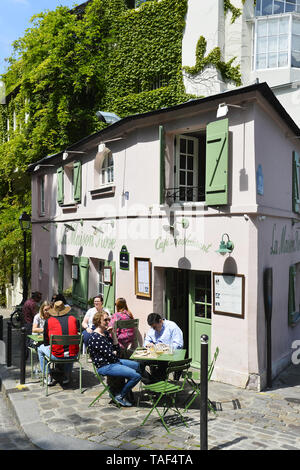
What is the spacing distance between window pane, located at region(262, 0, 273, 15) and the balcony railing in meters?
10.0

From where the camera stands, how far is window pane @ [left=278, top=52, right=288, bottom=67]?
1542 cm

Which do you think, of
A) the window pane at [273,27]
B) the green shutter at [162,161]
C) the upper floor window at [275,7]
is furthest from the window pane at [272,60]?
the green shutter at [162,161]

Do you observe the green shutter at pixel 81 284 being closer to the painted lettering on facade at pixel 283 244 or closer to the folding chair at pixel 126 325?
the folding chair at pixel 126 325

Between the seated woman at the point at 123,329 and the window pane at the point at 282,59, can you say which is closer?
the seated woman at the point at 123,329

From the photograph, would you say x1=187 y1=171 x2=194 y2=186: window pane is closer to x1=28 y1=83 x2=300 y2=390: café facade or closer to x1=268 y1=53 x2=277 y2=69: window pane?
x1=28 y1=83 x2=300 y2=390: café facade

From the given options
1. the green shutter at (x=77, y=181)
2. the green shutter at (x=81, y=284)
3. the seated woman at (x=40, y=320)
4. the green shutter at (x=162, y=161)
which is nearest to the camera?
the seated woman at (x=40, y=320)

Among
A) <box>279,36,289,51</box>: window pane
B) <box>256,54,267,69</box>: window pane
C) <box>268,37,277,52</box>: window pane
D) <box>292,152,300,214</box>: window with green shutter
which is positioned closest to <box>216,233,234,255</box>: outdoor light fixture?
<box>292,152,300,214</box>: window with green shutter

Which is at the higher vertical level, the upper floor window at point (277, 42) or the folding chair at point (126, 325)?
the upper floor window at point (277, 42)

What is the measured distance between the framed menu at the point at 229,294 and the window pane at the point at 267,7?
12.4 meters

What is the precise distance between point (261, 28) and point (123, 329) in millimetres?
12681

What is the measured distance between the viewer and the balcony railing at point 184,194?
904 centimetres

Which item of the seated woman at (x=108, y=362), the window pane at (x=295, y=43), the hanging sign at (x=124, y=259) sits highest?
the window pane at (x=295, y=43)

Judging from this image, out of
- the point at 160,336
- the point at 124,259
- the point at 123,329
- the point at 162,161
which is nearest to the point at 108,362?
the point at 160,336

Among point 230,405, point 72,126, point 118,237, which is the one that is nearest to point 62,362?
point 230,405
